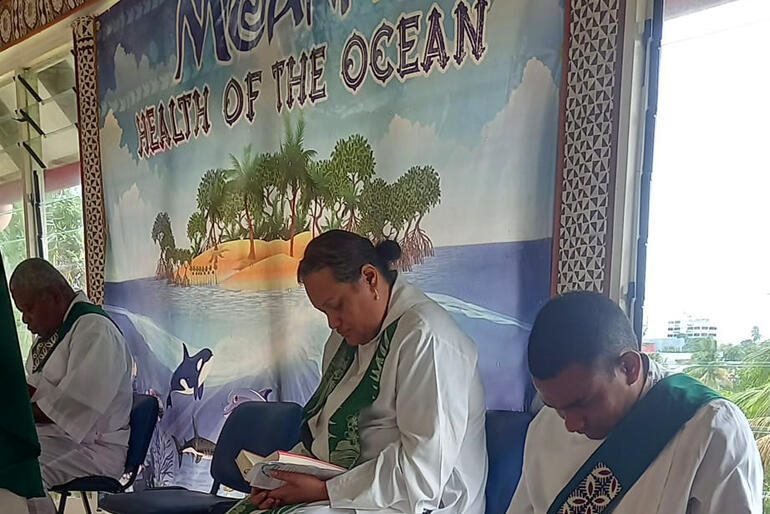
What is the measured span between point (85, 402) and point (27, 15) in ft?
8.53

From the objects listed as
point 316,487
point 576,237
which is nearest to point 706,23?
point 576,237

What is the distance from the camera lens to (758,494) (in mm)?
1284

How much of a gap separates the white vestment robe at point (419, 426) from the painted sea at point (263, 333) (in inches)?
7.2

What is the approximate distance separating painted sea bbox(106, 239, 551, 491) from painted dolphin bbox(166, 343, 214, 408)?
0.9 inches

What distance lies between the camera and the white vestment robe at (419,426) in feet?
6.33

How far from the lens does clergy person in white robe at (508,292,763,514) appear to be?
129 cm

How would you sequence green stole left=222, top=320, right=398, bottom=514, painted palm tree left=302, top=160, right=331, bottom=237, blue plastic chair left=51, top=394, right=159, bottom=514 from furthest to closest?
1. blue plastic chair left=51, top=394, right=159, bottom=514
2. painted palm tree left=302, top=160, right=331, bottom=237
3. green stole left=222, top=320, right=398, bottom=514

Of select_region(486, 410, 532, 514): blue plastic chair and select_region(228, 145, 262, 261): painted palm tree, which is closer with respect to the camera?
select_region(486, 410, 532, 514): blue plastic chair

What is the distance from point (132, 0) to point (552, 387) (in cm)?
326

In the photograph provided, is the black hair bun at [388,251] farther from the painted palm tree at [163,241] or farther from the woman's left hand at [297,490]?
the painted palm tree at [163,241]

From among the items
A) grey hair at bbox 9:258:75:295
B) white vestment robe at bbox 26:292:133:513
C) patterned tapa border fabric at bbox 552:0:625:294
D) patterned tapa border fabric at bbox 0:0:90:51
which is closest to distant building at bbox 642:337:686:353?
patterned tapa border fabric at bbox 552:0:625:294

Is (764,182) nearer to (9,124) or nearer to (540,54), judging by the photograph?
(540,54)

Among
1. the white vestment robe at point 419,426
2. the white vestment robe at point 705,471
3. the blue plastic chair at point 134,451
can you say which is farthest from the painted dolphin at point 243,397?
the white vestment robe at point 705,471

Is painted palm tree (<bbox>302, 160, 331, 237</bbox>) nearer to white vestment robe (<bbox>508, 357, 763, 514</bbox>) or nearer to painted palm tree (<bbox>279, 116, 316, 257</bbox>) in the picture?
painted palm tree (<bbox>279, 116, 316, 257</bbox>)
